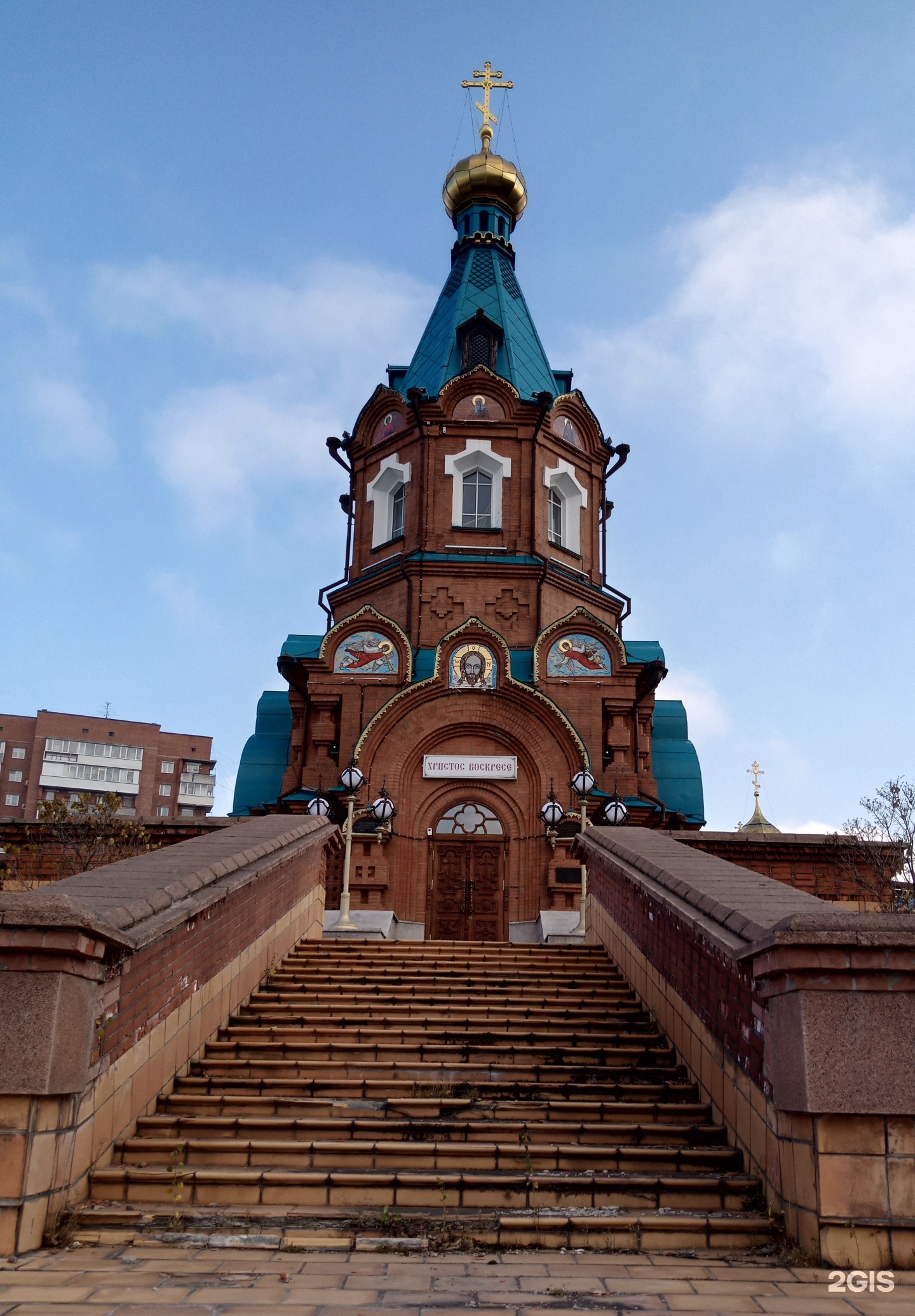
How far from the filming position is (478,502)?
63.8 feet

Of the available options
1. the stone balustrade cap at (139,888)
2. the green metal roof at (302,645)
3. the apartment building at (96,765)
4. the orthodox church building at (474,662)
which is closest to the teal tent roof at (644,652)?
the orthodox church building at (474,662)

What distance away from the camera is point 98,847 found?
1391 centimetres

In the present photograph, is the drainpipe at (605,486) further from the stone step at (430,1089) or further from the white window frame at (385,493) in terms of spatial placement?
the stone step at (430,1089)

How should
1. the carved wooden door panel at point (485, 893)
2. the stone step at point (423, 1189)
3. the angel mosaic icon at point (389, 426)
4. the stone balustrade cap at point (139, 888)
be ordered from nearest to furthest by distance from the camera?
1. the stone balustrade cap at point (139, 888)
2. the stone step at point (423, 1189)
3. the carved wooden door panel at point (485, 893)
4. the angel mosaic icon at point (389, 426)

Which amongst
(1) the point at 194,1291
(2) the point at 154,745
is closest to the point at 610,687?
(1) the point at 194,1291

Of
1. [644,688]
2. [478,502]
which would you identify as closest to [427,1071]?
[644,688]

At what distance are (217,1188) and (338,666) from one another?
43.9ft

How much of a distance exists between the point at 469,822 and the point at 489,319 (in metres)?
10.3

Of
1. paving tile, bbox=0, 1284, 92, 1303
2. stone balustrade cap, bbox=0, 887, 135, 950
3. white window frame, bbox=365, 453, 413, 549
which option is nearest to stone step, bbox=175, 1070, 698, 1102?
stone balustrade cap, bbox=0, 887, 135, 950

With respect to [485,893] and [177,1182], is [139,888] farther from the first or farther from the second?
[485,893]

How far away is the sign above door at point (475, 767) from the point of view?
1672cm

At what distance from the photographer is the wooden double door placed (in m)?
16.2

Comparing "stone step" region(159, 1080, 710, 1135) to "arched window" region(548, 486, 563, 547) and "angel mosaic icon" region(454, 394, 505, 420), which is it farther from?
"angel mosaic icon" region(454, 394, 505, 420)

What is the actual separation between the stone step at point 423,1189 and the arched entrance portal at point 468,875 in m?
11.5
